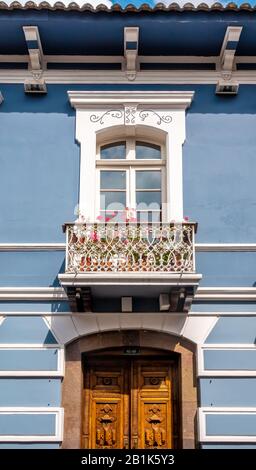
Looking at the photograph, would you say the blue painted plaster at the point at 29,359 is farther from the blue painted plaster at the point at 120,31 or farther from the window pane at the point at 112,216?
the blue painted plaster at the point at 120,31

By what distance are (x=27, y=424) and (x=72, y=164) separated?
427cm

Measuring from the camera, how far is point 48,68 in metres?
12.7

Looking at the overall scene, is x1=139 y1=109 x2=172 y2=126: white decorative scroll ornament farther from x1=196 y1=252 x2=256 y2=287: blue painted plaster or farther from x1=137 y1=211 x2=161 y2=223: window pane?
x1=196 y1=252 x2=256 y2=287: blue painted plaster

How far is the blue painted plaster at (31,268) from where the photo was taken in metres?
11.3

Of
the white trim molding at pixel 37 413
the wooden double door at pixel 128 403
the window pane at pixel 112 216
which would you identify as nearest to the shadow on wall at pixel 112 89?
the window pane at pixel 112 216

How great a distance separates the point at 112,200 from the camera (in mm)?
12125

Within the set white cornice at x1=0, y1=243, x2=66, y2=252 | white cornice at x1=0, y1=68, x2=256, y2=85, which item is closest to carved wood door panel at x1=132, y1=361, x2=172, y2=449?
white cornice at x1=0, y1=243, x2=66, y2=252

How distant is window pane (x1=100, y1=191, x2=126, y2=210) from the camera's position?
39.5 ft

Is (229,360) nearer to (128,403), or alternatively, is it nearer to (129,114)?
(128,403)

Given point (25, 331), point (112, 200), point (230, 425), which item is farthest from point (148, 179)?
point (230, 425)

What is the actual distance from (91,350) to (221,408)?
2.14 m

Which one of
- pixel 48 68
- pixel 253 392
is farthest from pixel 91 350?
pixel 48 68
